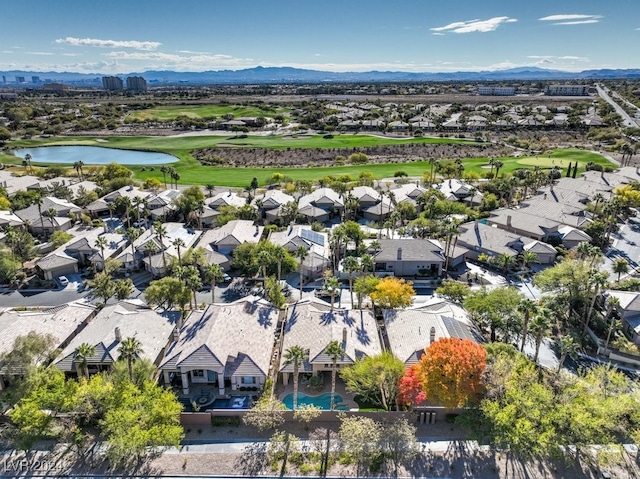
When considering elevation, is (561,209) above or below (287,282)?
Result: above

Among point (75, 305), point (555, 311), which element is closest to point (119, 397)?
point (75, 305)

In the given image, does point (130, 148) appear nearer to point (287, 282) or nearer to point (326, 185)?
point (326, 185)

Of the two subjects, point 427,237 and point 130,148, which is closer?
point 427,237

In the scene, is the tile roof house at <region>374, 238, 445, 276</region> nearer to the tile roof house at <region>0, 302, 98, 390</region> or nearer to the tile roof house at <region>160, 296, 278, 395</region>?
the tile roof house at <region>160, 296, 278, 395</region>

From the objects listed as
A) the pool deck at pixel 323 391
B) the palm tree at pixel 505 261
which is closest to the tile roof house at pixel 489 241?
the palm tree at pixel 505 261

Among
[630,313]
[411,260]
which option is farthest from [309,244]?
[630,313]

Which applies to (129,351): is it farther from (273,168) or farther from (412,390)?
(273,168)
